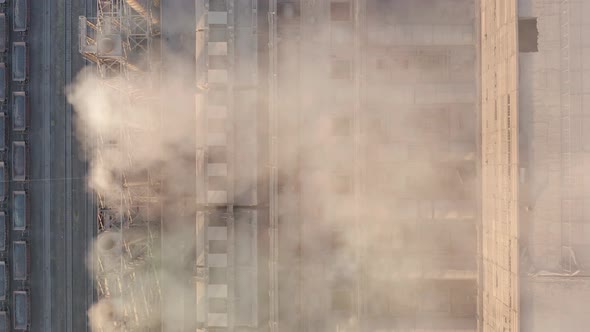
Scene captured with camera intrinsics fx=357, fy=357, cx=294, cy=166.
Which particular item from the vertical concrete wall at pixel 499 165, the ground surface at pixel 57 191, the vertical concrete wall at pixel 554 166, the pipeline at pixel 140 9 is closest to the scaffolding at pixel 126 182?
the pipeline at pixel 140 9

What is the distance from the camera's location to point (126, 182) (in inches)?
634

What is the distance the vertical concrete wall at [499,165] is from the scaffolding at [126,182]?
15034mm

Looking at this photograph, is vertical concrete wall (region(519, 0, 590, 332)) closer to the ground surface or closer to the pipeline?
the pipeline

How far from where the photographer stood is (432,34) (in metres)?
16.3

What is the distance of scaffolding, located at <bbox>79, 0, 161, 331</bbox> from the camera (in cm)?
1540

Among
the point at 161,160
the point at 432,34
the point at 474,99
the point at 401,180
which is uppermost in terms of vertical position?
the point at 432,34

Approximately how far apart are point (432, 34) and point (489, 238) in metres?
9.43

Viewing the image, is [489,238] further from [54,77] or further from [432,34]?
[54,77]

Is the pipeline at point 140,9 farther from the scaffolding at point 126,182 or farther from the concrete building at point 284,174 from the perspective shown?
the concrete building at point 284,174

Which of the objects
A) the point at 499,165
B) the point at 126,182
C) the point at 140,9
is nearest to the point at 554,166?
the point at 499,165

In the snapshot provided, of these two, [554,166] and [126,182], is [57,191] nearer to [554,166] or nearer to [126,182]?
[126,182]

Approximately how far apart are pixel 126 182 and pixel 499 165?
1601 centimetres

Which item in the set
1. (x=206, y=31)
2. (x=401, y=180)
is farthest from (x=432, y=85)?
(x=206, y=31)

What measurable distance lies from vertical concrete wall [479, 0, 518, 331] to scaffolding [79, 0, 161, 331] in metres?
15.0
